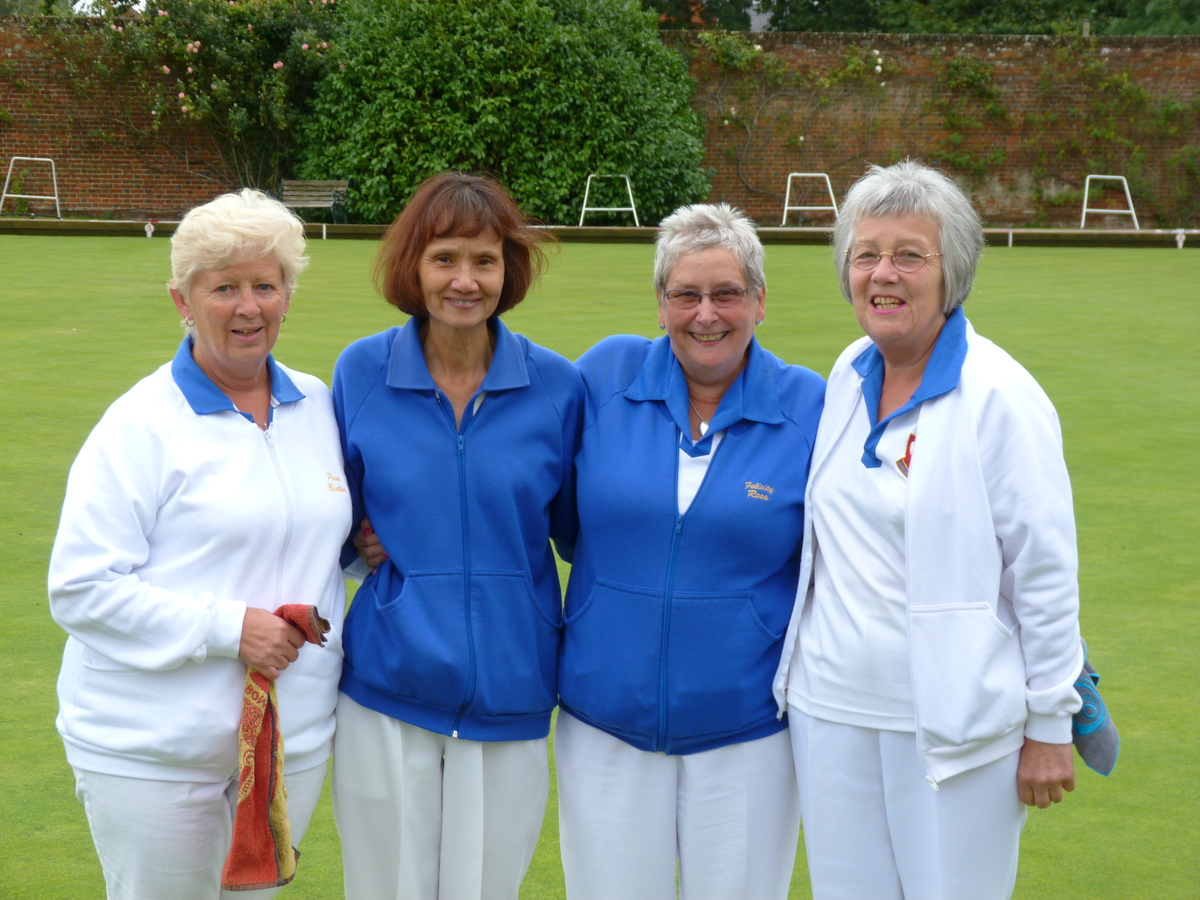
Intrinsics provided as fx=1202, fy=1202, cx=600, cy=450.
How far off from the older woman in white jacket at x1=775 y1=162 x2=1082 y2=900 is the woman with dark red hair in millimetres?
579

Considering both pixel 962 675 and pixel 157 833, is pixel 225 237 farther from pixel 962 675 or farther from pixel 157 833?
pixel 962 675

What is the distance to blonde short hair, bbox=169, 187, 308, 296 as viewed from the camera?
238cm

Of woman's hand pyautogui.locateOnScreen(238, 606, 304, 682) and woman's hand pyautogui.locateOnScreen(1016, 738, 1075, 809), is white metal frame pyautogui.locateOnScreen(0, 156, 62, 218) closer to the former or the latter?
woman's hand pyautogui.locateOnScreen(238, 606, 304, 682)

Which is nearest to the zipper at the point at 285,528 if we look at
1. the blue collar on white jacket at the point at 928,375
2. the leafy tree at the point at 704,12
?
the blue collar on white jacket at the point at 928,375

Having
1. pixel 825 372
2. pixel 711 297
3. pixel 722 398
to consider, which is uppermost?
pixel 711 297

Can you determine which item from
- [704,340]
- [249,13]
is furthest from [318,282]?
[704,340]

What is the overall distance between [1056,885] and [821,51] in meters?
18.4

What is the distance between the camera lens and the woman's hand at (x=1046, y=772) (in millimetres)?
2297

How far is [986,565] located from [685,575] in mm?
596

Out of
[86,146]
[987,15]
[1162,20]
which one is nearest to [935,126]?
[1162,20]

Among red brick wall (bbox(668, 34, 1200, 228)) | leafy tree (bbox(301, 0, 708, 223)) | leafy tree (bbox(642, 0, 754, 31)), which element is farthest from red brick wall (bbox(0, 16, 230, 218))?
leafy tree (bbox(642, 0, 754, 31))

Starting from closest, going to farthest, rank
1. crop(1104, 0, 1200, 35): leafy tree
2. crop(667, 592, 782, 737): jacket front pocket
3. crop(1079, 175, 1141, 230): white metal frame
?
crop(667, 592, 782, 737): jacket front pocket, crop(1079, 175, 1141, 230): white metal frame, crop(1104, 0, 1200, 35): leafy tree

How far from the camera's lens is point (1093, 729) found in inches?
93.5

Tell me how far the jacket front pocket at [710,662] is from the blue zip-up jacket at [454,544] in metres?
0.30
